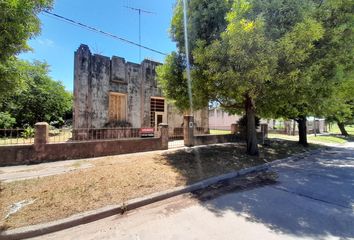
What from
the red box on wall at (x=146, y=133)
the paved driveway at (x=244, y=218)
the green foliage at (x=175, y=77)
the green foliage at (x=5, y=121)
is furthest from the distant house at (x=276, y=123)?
the green foliage at (x=5, y=121)

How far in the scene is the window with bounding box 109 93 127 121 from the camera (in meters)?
14.8

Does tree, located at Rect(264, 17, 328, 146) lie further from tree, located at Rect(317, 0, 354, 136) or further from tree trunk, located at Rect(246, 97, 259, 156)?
tree trunk, located at Rect(246, 97, 259, 156)

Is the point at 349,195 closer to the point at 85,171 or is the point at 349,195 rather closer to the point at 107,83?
the point at 85,171

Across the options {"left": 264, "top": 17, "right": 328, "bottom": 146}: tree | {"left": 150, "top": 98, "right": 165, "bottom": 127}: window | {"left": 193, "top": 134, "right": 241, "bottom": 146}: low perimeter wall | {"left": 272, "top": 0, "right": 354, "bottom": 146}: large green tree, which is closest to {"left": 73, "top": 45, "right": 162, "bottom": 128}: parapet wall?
{"left": 150, "top": 98, "right": 165, "bottom": 127}: window

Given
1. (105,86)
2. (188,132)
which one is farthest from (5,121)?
(188,132)

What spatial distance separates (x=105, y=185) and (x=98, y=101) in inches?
371

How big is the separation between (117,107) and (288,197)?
12.3 meters

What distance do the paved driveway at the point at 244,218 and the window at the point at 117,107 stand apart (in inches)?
420

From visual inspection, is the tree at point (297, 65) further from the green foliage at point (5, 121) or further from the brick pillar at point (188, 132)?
the green foliage at point (5, 121)

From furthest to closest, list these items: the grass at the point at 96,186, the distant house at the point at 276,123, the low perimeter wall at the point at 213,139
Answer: the distant house at the point at 276,123, the low perimeter wall at the point at 213,139, the grass at the point at 96,186

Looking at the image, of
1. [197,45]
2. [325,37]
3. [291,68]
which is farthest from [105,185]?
[325,37]

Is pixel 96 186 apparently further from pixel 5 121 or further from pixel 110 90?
pixel 5 121

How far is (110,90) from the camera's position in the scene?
47.7ft

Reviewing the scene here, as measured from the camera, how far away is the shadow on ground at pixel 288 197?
407cm
